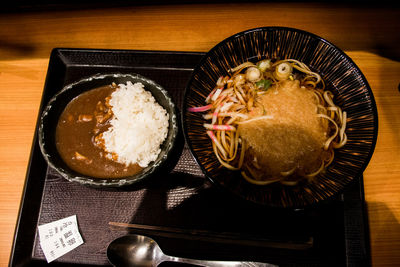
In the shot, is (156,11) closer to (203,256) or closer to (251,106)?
(251,106)

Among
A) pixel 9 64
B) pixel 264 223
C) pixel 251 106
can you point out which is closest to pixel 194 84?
pixel 251 106

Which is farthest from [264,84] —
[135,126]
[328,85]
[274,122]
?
[135,126]

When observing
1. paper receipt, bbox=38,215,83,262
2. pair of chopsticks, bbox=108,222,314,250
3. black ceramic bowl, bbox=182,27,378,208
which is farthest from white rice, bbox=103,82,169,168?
paper receipt, bbox=38,215,83,262

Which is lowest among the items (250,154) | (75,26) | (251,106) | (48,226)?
(48,226)

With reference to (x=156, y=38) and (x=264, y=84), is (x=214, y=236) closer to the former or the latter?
(x=264, y=84)

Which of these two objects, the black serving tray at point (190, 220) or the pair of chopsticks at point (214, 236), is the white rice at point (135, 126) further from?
the pair of chopsticks at point (214, 236)

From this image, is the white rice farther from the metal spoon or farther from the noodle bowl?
the metal spoon
